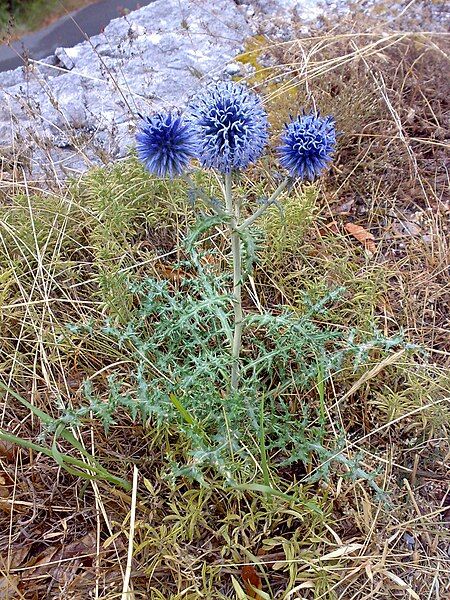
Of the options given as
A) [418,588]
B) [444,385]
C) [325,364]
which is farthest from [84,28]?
[418,588]

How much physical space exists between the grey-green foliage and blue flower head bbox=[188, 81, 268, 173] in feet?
1.36

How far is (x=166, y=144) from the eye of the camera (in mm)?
1630

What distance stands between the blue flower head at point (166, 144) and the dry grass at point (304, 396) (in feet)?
2.30

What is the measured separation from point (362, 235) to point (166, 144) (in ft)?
4.76

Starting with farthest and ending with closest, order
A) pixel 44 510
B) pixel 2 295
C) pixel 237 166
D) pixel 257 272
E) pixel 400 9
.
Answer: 1. pixel 400 9
2. pixel 257 272
3. pixel 2 295
4. pixel 44 510
5. pixel 237 166

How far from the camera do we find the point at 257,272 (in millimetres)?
2592

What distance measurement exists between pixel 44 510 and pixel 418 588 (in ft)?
4.00

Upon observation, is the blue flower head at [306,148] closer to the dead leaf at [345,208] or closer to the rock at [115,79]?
the dead leaf at [345,208]

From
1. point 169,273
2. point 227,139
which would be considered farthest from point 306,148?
point 169,273

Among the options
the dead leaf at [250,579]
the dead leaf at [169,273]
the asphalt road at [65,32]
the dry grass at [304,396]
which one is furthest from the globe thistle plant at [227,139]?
the asphalt road at [65,32]

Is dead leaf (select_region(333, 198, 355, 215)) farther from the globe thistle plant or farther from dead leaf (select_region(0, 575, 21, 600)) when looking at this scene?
dead leaf (select_region(0, 575, 21, 600))

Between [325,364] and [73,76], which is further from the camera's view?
[73,76]

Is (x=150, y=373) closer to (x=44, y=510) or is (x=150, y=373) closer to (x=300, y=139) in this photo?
(x=44, y=510)

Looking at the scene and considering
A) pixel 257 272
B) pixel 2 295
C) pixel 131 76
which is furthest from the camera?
pixel 131 76
